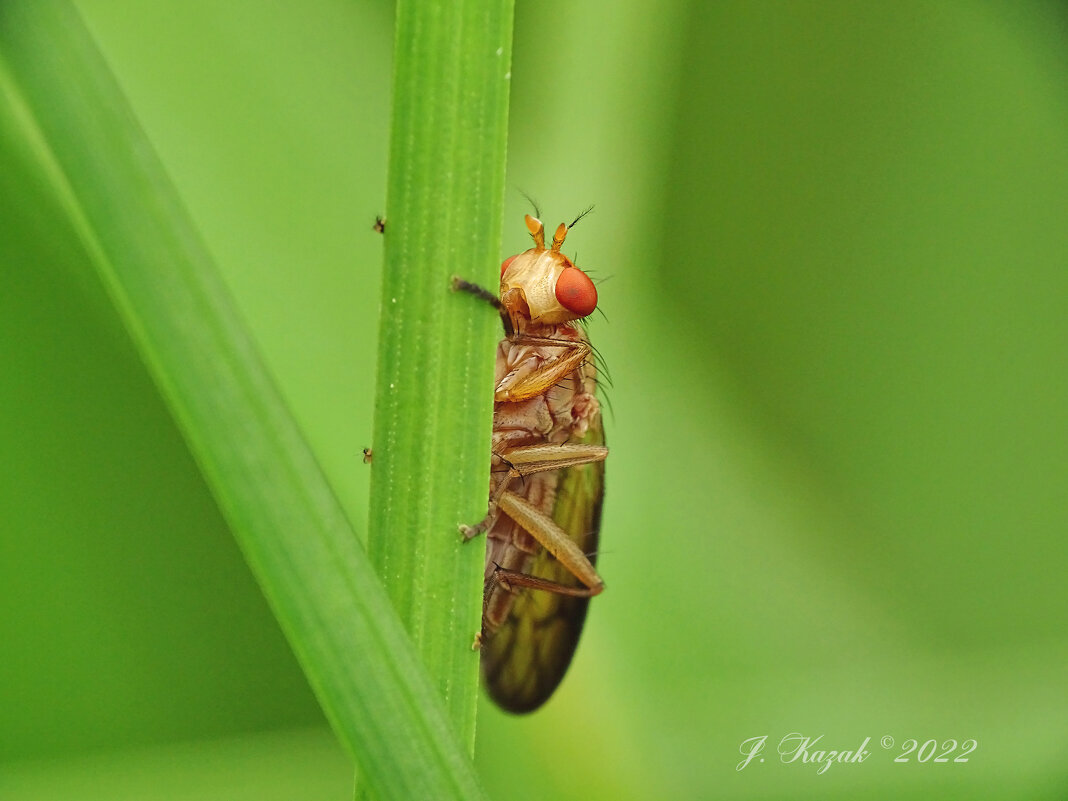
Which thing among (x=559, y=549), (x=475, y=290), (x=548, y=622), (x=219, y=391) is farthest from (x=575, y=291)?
(x=219, y=391)

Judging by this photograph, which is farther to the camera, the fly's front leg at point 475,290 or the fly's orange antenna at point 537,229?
the fly's orange antenna at point 537,229

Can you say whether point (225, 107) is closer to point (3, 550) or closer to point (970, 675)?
point (3, 550)

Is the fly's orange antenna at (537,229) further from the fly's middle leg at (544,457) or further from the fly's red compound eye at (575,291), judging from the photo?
the fly's middle leg at (544,457)

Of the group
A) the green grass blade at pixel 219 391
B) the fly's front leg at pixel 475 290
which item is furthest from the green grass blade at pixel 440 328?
the green grass blade at pixel 219 391

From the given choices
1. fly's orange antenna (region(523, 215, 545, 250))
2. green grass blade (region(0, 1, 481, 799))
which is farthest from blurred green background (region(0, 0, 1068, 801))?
green grass blade (region(0, 1, 481, 799))

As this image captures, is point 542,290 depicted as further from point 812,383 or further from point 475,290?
point 475,290

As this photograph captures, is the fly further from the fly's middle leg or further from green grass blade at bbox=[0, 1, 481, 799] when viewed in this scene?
green grass blade at bbox=[0, 1, 481, 799]
